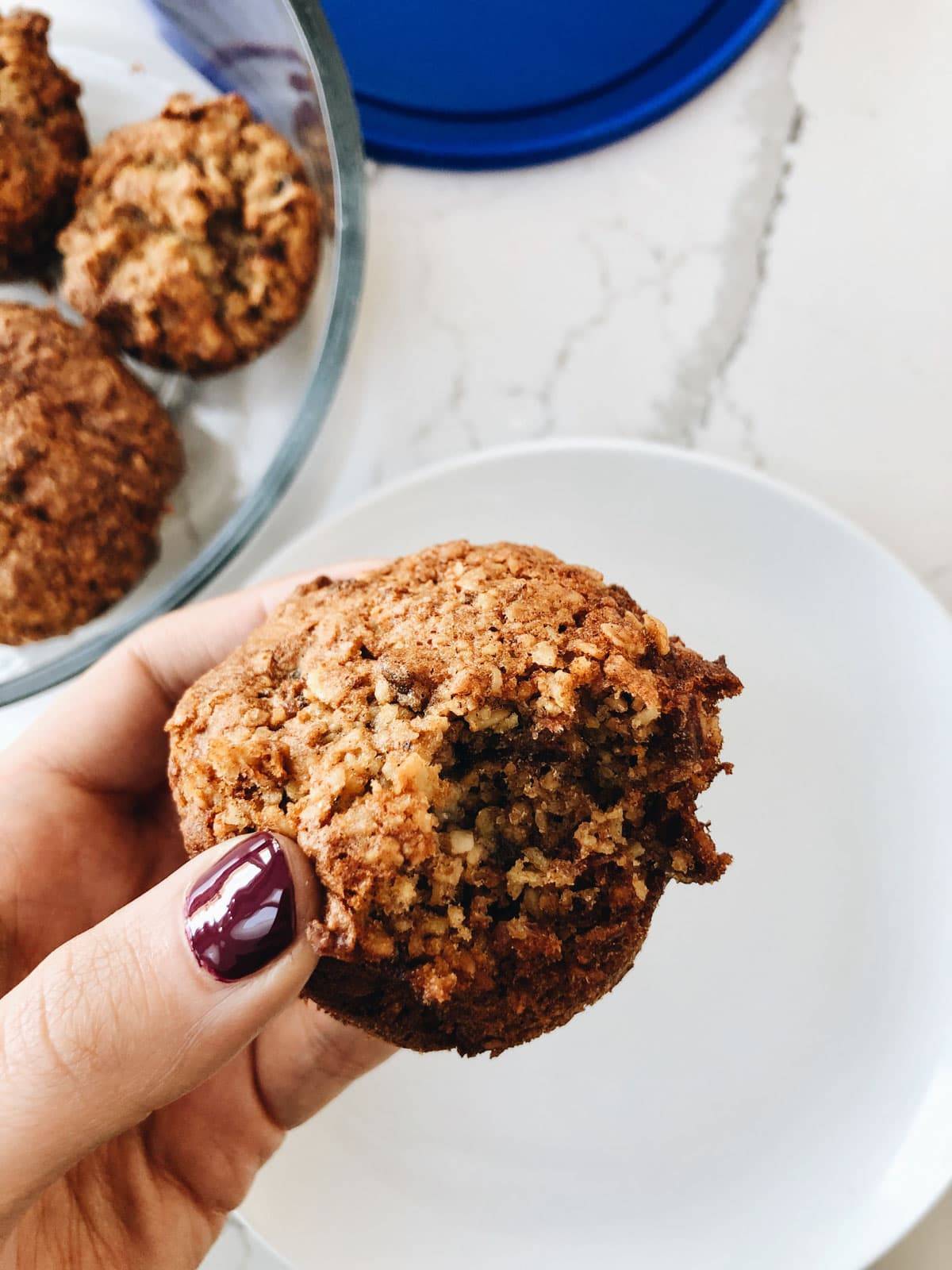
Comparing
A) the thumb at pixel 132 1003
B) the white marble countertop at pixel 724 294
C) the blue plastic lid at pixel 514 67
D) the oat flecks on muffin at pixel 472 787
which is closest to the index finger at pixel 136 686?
the white marble countertop at pixel 724 294

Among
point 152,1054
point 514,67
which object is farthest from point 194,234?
point 152,1054

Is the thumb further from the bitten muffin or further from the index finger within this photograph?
the bitten muffin

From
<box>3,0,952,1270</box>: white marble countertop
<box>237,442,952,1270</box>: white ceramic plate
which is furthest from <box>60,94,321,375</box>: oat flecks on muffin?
<box>237,442,952,1270</box>: white ceramic plate

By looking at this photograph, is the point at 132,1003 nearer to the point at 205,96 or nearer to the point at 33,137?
the point at 33,137

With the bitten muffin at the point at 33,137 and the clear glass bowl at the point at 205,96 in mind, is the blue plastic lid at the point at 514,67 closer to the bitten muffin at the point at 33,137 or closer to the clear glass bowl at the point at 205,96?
the clear glass bowl at the point at 205,96

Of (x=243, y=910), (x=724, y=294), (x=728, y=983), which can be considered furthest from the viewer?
(x=724, y=294)
